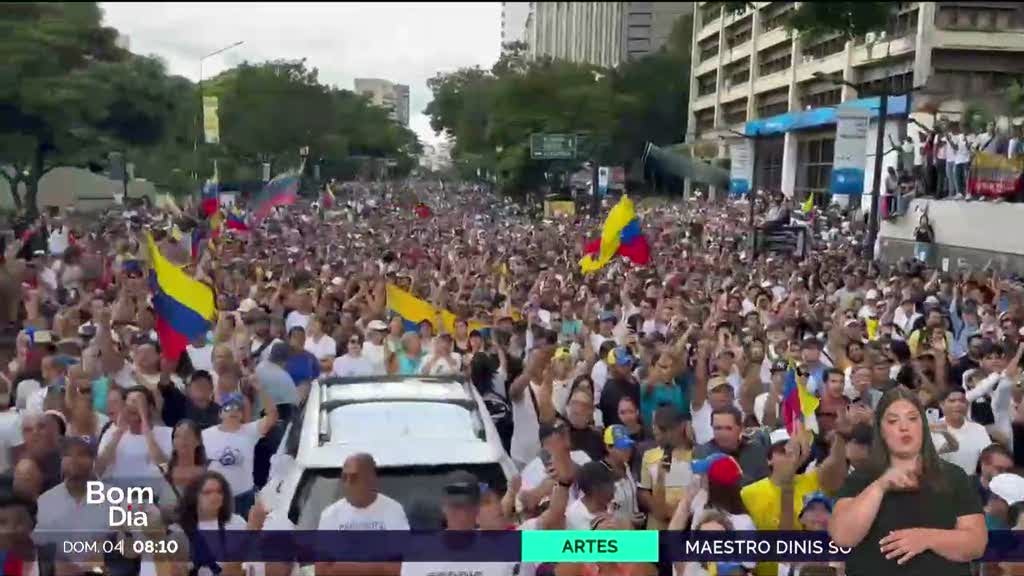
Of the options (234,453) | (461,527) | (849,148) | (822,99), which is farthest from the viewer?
(822,99)

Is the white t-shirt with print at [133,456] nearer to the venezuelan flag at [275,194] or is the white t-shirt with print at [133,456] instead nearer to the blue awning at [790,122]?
the venezuelan flag at [275,194]

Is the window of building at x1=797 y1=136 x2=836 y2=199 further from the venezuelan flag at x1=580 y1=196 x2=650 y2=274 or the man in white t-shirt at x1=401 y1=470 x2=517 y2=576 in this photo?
the man in white t-shirt at x1=401 y1=470 x2=517 y2=576

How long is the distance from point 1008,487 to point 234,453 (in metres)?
4.01

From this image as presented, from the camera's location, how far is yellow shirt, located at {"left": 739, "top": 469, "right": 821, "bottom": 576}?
5047 millimetres

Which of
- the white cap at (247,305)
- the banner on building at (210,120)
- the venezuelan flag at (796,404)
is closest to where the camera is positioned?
the venezuelan flag at (796,404)

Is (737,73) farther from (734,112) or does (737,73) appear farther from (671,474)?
(671,474)

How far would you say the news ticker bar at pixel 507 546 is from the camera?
4754 mm

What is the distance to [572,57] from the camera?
32781 millimetres

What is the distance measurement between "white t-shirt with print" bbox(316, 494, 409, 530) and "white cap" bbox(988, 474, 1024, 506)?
116 inches

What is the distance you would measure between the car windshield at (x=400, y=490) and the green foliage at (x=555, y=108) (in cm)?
1705

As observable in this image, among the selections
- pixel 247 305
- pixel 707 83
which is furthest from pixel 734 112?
pixel 247 305

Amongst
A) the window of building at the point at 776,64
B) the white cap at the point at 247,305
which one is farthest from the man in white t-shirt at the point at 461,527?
the window of building at the point at 776,64

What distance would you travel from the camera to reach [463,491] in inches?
189

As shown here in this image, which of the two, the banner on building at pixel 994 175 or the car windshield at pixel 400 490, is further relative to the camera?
the banner on building at pixel 994 175
